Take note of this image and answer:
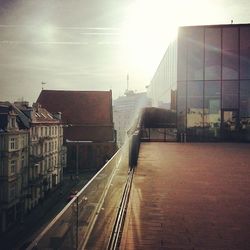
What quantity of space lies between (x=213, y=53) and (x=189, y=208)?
62.7 feet

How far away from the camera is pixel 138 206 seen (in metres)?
7.28

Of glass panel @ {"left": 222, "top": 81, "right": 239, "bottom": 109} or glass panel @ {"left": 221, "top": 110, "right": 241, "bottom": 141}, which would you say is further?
glass panel @ {"left": 221, "top": 110, "right": 241, "bottom": 141}

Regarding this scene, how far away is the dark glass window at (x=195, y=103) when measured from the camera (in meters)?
24.1

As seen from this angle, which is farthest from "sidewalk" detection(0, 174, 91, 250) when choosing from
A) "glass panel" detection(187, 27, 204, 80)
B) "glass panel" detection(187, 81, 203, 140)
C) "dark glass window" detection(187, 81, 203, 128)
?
"glass panel" detection(187, 27, 204, 80)

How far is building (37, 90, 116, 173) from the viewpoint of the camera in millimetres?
48625

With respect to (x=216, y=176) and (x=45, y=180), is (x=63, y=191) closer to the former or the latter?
(x=45, y=180)

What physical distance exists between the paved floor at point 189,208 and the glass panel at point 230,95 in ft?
39.1

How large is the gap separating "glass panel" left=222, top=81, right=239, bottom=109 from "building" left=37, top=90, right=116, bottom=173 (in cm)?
2802

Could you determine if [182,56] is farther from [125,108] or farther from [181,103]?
[125,108]

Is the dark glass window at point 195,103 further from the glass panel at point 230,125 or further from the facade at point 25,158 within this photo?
the facade at point 25,158

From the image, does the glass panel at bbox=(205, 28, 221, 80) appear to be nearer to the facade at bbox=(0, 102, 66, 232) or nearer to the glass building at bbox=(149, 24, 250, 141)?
the glass building at bbox=(149, 24, 250, 141)

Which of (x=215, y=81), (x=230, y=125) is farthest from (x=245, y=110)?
(x=215, y=81)

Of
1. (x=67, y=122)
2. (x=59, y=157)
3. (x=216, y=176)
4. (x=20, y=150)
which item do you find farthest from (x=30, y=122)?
(x=216, y=176)

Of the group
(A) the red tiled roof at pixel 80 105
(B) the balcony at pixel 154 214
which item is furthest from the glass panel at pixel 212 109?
(A) the red tiled roof at pixel 80 105
